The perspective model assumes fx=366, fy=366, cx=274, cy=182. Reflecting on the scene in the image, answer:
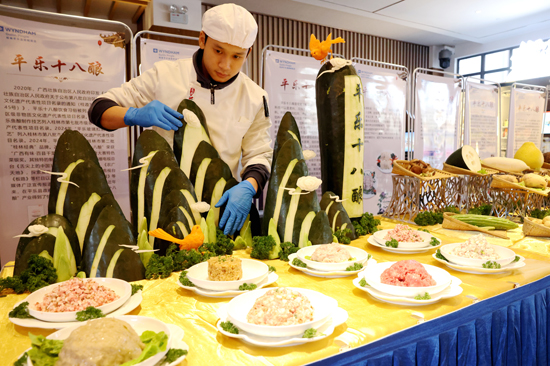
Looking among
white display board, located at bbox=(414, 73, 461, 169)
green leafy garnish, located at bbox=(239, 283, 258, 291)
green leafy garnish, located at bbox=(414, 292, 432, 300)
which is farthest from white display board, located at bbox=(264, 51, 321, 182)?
green leafy garnish, located at bbox=(414, 292, 432, 300)

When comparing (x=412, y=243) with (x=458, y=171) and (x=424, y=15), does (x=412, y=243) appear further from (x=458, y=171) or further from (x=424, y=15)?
(x=424, y=15)

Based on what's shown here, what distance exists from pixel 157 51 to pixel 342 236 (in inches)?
117

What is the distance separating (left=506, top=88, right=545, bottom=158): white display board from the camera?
7.03 meters

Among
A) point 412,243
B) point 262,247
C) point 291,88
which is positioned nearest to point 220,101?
point 262,247

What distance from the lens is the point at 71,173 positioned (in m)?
1.68

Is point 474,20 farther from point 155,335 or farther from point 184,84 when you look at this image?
point 155,335

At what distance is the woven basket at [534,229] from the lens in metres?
2.34

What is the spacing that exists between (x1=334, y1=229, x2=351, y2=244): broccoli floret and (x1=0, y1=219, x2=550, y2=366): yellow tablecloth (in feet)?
0.76

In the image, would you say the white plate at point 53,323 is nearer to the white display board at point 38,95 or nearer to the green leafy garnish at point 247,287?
the green leafy garnish at point 247,287

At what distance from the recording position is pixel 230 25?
2016 millimetres

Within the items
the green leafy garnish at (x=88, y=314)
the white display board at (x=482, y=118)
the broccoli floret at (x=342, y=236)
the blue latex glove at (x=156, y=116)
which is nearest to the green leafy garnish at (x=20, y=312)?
the green leafy garnish at (x=88, y=314)

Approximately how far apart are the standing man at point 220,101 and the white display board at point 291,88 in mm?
2083

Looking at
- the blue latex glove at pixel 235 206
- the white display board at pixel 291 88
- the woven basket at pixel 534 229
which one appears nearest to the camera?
the blue latex glove at pixel 235 206

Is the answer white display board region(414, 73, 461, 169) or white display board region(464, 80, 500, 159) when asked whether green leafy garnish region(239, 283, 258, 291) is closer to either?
white display board region(414, 73, 461, 169)
